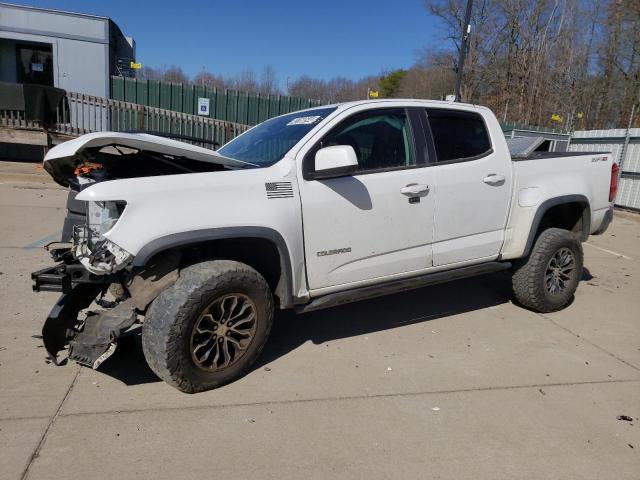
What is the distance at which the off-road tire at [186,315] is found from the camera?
9.54 feet

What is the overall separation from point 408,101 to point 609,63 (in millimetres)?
26009

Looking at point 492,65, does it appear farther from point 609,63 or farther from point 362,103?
point 362,103

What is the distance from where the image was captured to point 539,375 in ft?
11.9

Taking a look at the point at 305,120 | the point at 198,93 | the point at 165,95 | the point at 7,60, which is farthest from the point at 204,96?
the point at 305,120

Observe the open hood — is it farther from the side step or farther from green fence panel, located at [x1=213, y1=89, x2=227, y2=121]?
green fence panel, located at [x1=213, y1=89, x2=227, y2=121]

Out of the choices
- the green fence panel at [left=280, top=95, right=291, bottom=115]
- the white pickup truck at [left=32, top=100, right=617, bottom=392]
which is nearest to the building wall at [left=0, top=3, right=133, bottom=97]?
the green fence panel at [left=280, top=95, right=291, bottom=115]

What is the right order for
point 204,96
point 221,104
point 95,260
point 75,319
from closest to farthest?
point 95,260 < point 75,319 < point 204,96 < point 221,104

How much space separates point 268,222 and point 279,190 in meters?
0.24

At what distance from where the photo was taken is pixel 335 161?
321 centimetres

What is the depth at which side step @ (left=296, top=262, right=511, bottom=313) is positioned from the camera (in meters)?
3.49

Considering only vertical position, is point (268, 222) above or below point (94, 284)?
above

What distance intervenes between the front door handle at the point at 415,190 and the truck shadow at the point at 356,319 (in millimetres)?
1305

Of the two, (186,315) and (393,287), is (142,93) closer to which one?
(393,287)

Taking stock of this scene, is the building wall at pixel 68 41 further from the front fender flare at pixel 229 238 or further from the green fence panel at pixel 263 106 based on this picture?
the front fender flare at pixel 229 238
